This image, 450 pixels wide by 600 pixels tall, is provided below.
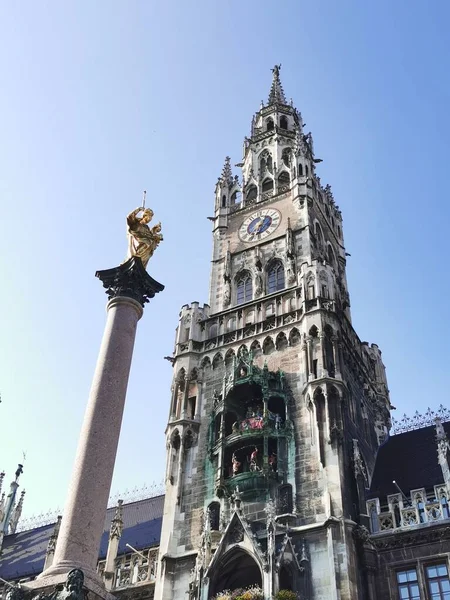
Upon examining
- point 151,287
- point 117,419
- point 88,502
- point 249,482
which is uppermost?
point 151,287

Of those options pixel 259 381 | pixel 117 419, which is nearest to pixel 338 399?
pixel 259 381

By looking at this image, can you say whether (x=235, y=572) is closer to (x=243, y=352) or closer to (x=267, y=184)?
(x=243, y=352)

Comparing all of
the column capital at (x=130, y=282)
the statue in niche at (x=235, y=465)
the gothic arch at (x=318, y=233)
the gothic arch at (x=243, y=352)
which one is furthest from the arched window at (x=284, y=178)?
the column capital at (x=130, y=282)

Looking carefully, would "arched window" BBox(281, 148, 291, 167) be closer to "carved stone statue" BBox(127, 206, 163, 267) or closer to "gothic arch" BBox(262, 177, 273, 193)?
"gothic arch" BBox(262, 177, 273, 193)

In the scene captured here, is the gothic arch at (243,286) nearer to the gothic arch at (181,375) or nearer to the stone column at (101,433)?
the gothic arch at (181,375)

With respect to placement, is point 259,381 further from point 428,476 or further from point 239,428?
point 428,476

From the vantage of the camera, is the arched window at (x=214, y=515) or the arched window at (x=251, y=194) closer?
the arched window at (x=214, y=515)

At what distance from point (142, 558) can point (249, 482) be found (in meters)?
6.82

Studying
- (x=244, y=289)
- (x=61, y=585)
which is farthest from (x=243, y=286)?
(x=61, y=585)

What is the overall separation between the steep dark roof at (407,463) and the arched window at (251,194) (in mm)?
18380

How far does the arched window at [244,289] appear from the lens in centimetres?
3878

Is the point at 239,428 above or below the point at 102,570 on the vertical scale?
above

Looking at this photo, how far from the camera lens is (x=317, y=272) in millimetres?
34750

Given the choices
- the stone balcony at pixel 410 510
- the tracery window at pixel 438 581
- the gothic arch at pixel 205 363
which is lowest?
the tracery window at pixel 438 581
